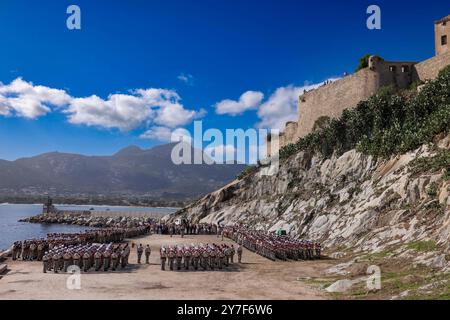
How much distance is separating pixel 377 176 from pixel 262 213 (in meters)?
23.2

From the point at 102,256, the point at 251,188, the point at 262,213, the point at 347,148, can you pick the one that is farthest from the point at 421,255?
the point at 251,188

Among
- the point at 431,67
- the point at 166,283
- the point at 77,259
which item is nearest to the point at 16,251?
the point at 77,259

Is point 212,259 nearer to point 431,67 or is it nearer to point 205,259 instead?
point 205,259

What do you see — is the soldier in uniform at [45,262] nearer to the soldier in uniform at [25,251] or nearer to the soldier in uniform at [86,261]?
the soldier in uniform at [86,261]

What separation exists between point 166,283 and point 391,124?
37.4 meters

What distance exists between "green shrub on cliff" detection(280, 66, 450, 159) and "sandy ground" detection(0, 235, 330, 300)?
19684 millimetres

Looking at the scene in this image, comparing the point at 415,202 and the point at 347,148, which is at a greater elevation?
the point at 347,148

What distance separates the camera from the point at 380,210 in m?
36.2

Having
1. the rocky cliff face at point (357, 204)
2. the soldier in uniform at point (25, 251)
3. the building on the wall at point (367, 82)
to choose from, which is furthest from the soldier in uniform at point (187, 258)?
the building on the wall at point (367, 82)

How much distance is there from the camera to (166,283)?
22.4 meters

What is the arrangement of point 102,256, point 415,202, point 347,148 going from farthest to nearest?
1. point 347,148
2. point 415,202
3. point 102,256

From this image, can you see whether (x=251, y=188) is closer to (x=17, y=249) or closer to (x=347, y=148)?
(x=347, y=148)

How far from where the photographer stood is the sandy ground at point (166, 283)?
1916cm

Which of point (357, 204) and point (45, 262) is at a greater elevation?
point (357, 204)
